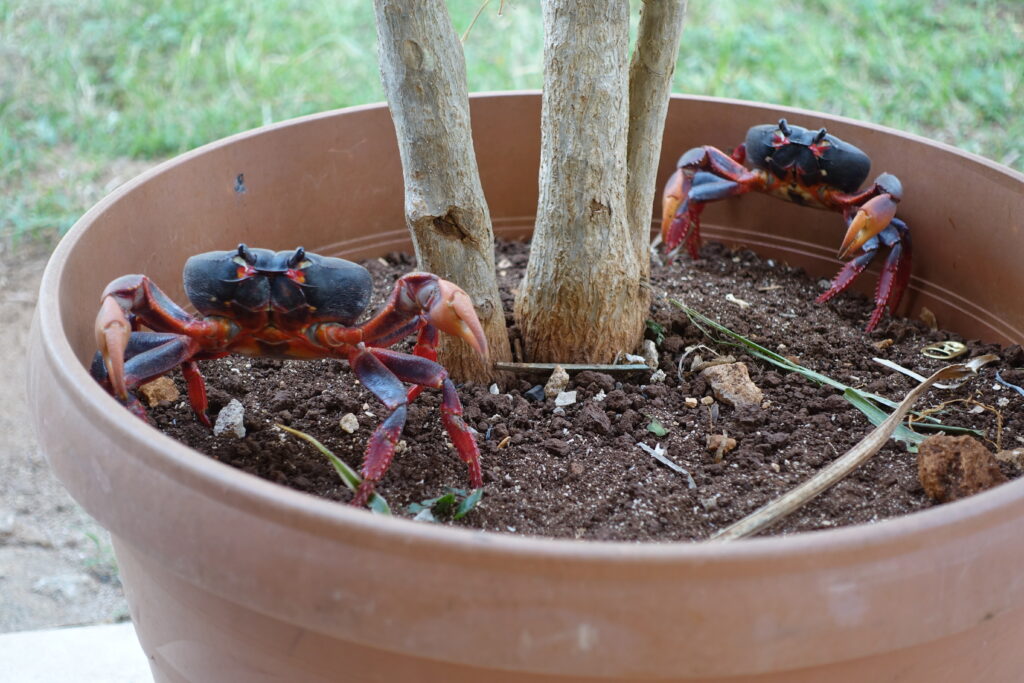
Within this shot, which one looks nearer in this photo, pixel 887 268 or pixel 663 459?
pixel 663 459

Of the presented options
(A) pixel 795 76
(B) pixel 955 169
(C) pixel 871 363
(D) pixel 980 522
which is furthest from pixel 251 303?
(A) pixel 795 76

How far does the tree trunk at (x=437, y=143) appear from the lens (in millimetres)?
1141

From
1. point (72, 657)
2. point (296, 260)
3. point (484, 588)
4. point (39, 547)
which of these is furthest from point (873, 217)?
point (39, 547)

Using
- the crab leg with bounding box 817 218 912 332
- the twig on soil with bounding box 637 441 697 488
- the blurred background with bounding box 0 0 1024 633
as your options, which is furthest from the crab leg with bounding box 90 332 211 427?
the blurred background with bounding box 0 0 1024 633

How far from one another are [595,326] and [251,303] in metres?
0.51

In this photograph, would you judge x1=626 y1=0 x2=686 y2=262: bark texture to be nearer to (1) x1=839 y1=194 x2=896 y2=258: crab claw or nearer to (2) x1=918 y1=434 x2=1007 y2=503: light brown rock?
(1) x1=839 y1=194 x2=896 y2=258: crab claw

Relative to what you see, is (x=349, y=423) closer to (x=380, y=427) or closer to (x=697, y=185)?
(x=380, y=427)

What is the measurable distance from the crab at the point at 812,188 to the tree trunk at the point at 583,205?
0.31 metres

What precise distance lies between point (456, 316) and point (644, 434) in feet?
1.28

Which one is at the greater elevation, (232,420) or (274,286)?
(274,286)

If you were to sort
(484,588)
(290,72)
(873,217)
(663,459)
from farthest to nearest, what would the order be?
(290,72) < (873,217) < (663,459) < (484,588)

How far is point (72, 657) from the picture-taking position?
4.86 feet

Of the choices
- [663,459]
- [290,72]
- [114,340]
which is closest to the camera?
[114,340]

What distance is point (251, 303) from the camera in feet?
3.37
